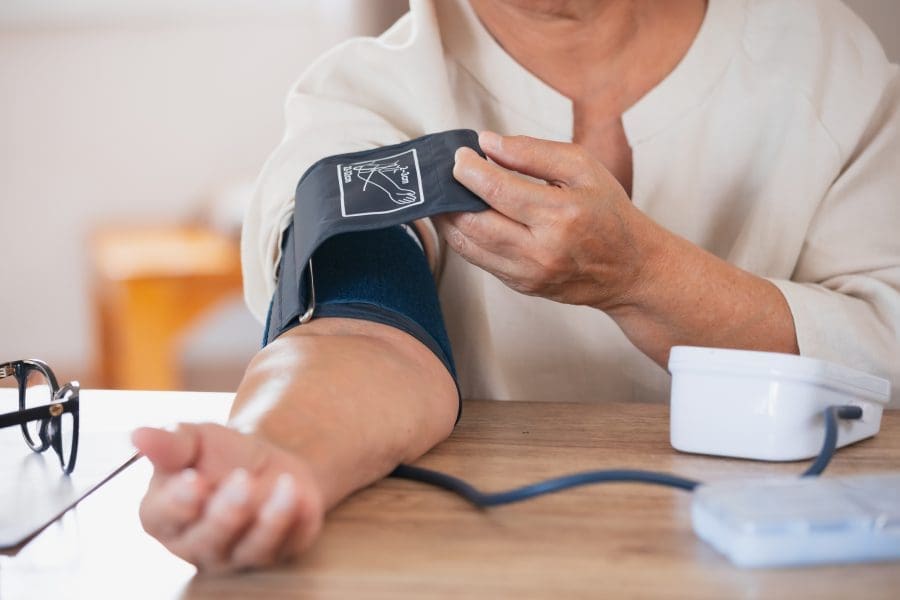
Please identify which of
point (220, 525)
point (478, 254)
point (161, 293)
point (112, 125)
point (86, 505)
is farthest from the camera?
point (112, 125)

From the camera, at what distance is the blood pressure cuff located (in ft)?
1.99

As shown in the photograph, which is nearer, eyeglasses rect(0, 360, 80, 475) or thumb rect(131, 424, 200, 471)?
thumb rect(131, 424, 200, 471)

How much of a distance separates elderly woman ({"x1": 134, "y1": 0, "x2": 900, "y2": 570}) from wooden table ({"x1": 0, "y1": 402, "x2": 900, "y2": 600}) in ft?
0.47

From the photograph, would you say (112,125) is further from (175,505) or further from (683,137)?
(175,505)

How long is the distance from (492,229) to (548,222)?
36 millimetres

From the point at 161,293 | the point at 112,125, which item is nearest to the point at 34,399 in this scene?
the point at 161,293

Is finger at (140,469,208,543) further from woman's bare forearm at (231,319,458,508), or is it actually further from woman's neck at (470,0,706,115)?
woman's neck at (470,0,706,115)

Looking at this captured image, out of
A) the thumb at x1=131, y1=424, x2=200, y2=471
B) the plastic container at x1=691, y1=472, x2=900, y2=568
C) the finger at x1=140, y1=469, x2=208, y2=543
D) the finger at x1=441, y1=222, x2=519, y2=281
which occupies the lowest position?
the plastic container at x1=691, y1=472, x2=900, y2=568

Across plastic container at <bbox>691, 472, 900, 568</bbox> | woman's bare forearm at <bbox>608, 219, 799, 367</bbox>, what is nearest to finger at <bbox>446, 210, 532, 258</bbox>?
woman's bare forearm at <bbox>608, 219, 799, 367</bbox>

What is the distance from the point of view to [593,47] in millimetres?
908

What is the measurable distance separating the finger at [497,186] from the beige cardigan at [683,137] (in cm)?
22

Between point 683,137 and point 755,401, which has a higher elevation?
point 683,137

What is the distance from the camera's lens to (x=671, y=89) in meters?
0.89

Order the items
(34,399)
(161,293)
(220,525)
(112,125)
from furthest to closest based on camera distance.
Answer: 1. (112,125)
2. (161,293)
3. (34,399)
4. (220,525)
